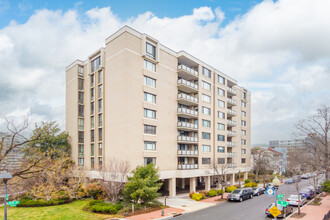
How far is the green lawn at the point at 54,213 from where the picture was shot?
881 inches

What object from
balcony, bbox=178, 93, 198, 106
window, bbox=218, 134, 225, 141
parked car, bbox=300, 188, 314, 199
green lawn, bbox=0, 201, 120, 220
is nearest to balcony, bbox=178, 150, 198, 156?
balcony, bbox=178, 93, 198, 106

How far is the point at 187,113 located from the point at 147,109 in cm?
807

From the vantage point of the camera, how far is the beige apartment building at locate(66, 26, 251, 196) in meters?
31.9

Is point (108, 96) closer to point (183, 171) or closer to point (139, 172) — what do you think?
point (139, 172)

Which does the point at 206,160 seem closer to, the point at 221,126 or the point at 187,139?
the point at 187,139

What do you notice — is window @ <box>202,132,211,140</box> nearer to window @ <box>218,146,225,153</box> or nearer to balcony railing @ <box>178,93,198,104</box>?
window @ <box>218,146,225,153</box>

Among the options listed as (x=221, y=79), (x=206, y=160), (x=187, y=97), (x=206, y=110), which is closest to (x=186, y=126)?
(x=187, y=97)

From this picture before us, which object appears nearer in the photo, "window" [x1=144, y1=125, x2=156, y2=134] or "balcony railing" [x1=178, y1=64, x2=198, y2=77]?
"window" [x1=144, y1=125, x2=156, y2=134]

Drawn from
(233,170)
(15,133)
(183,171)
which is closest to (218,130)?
(233,170)

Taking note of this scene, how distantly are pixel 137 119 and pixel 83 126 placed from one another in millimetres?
14139

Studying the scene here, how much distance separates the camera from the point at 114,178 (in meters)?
26.8

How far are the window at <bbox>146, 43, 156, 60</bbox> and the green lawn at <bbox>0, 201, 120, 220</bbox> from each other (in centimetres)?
2191

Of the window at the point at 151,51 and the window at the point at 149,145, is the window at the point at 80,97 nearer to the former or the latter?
the window at the point at 151,51

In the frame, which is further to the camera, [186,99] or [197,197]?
[186,99]
